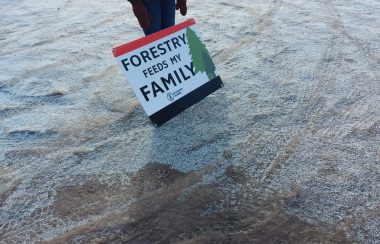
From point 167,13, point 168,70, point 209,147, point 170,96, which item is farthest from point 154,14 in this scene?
point 209,147

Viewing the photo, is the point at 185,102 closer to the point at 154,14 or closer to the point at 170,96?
the point at 170,96

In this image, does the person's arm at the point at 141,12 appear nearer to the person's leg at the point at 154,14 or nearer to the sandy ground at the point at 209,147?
the person's leg at the point at 154,14

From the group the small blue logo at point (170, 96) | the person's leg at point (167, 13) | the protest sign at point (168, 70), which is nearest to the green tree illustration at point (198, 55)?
the protest sign at point (168, 70)

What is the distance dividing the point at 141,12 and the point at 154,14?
20 cm

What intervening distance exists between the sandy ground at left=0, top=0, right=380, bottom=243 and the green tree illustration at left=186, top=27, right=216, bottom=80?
0.26 metres

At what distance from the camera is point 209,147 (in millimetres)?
2377

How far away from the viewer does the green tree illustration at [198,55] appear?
9.02ft

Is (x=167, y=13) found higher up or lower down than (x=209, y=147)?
higher up

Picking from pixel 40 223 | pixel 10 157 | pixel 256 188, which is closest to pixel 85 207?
pixel 40 223

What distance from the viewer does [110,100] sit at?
2.93 m

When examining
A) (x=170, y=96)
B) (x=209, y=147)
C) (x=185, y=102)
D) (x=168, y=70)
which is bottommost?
(x=209, y=147)

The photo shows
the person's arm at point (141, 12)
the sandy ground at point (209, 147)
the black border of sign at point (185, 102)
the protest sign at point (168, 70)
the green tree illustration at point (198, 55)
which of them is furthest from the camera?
the green tree illustration at point (198, 55)

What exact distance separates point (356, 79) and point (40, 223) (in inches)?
108

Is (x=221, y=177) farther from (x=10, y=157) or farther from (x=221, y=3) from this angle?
(x=221, y=3)
